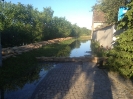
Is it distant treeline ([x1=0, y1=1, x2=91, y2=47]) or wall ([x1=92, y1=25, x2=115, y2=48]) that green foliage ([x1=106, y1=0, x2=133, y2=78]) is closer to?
wall ([x1=92, y1=25, x2=115, y2=48])

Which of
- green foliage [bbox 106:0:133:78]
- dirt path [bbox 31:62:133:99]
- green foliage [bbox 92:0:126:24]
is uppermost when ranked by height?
green foliage [bbox 92:0:126:24]

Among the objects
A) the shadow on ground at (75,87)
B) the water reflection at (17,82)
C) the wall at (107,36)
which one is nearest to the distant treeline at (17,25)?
the wall at (107,36)

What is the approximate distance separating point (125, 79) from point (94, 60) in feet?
17.5

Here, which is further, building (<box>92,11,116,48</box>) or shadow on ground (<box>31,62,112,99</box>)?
building (<box>92,11,116,48</box>)

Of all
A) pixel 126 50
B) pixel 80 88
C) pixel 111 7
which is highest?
pixel 111 7

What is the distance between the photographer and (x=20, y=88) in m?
7.34

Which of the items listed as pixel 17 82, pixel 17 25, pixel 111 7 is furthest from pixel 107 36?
Result: pixel 17 82

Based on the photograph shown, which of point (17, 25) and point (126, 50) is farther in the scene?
point (17, 25)

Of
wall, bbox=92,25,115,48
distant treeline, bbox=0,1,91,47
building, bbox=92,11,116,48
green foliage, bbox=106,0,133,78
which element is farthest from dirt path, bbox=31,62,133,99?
distant treeline, bbox=0,1,91,47

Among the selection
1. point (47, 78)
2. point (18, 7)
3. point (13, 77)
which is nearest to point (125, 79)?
point (47, 78)

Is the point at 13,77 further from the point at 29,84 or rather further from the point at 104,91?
the point at 104,91

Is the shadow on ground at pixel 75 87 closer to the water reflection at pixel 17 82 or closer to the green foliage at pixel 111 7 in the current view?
the water reflection at pixel 17 82

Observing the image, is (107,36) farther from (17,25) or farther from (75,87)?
(75,87)

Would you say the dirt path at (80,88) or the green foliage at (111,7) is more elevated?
the green foliage at (111,7)
